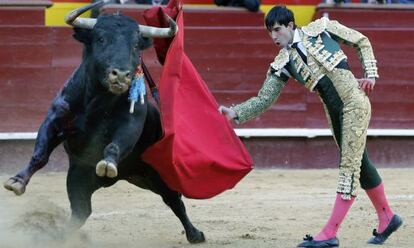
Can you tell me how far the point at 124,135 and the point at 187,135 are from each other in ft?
1.75

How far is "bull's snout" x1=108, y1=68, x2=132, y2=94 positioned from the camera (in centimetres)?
465

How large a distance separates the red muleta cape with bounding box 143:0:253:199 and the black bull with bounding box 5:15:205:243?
0.29 ft

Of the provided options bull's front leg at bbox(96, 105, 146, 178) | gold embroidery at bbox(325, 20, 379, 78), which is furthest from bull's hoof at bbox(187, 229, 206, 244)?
gold embroidery at bbox(325, 20, 379, 78)

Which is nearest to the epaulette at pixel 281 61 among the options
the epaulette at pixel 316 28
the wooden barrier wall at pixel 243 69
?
the epaulette at pixel 316 28

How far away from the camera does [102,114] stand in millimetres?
4969

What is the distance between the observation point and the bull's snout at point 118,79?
4648mm

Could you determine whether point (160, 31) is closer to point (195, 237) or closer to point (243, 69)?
point (195, 237)

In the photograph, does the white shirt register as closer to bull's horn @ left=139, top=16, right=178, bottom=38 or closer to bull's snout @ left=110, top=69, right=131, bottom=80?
bull's horn @ left=139, top=16, right=178, bottom=38

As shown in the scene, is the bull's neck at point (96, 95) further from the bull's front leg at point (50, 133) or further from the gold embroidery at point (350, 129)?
the gold embroidery at point (350, 129)

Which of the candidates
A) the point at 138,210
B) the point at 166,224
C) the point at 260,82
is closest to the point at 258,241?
the point at 166,224

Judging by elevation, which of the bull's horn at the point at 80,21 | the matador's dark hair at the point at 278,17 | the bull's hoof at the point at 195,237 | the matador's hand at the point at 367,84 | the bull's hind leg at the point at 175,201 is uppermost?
the matador's dark hair at the point at 278,17

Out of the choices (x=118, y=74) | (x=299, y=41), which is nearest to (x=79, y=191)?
(x=118, y=74)

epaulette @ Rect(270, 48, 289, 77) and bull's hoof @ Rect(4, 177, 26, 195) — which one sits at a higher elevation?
epaulette @ Rect(270, 48, 289, 77)

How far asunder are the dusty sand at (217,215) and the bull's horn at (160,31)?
1.04m
